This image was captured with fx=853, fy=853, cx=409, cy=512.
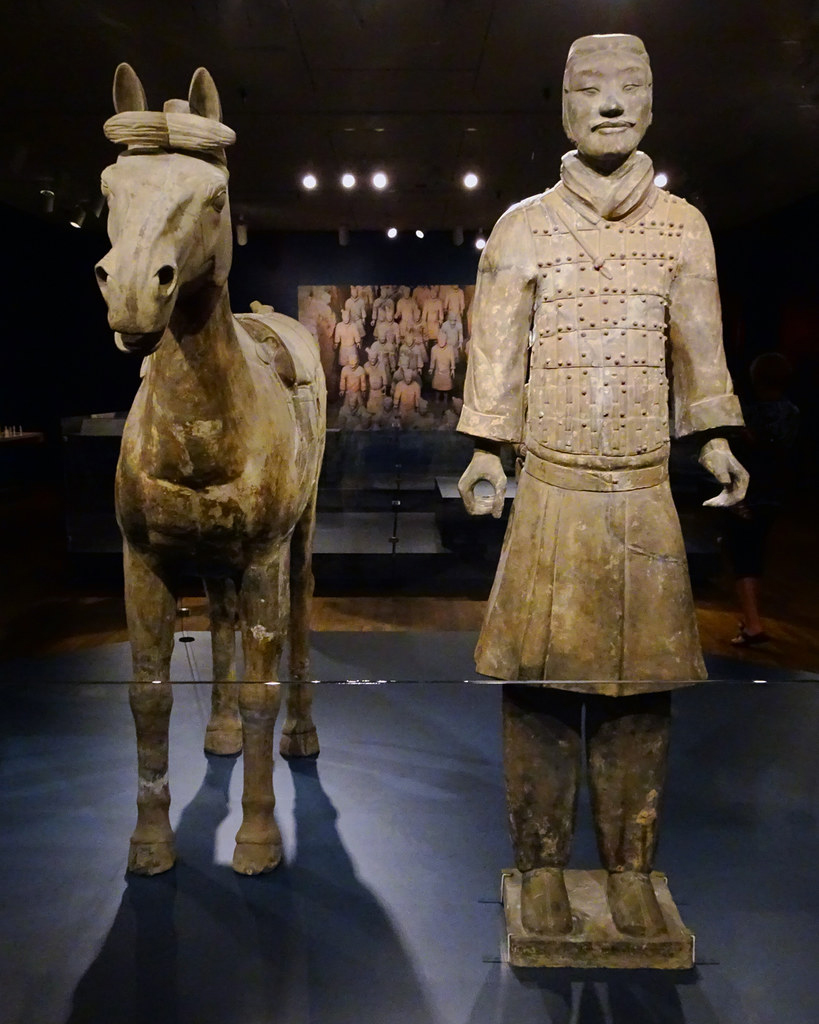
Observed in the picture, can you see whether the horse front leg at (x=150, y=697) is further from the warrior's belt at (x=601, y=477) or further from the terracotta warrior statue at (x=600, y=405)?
the warrior's belt at (x=601, y=477)

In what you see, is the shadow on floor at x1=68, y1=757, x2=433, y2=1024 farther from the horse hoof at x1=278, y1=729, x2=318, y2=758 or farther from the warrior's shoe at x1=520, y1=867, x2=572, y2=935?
the horse hoof at x1=278, y1=729, x2=318, y2=758

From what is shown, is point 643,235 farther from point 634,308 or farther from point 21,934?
point 21,934

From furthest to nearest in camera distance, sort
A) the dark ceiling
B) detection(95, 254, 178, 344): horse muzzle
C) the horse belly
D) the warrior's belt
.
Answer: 1. the dark ceiling
2. the horse belly
3. the warrior's belt
4. detection(95, 254, 178, 344): horse muzzle

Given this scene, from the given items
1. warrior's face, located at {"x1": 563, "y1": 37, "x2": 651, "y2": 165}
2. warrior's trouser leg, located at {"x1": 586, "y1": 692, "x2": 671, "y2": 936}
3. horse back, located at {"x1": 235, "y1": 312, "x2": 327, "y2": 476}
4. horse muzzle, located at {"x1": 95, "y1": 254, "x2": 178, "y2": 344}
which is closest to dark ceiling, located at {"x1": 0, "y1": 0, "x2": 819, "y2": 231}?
horse back, located at {"x1": 235, "y1": 312, "x2": 327, "y2": 476}

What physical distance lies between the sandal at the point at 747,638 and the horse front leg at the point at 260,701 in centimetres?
273

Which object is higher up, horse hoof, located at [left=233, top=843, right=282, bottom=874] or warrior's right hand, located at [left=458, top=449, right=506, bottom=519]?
warrior's right hand, located at [left=458, top=449, right=506, bottom=519]

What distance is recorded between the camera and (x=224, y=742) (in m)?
3.70

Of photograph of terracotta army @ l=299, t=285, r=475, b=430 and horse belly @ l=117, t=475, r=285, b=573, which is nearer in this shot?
horse belly @ l=117, t=475, r=285, b=573

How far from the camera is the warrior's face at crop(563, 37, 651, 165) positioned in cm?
215

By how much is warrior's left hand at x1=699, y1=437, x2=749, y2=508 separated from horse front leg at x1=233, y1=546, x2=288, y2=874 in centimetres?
138

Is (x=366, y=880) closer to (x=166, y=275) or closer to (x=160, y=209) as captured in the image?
(x=166, y=275)

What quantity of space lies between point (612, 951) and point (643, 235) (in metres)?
1.98

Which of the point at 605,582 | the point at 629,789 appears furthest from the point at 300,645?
the point at 605,582

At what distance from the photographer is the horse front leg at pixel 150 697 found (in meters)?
2.73
